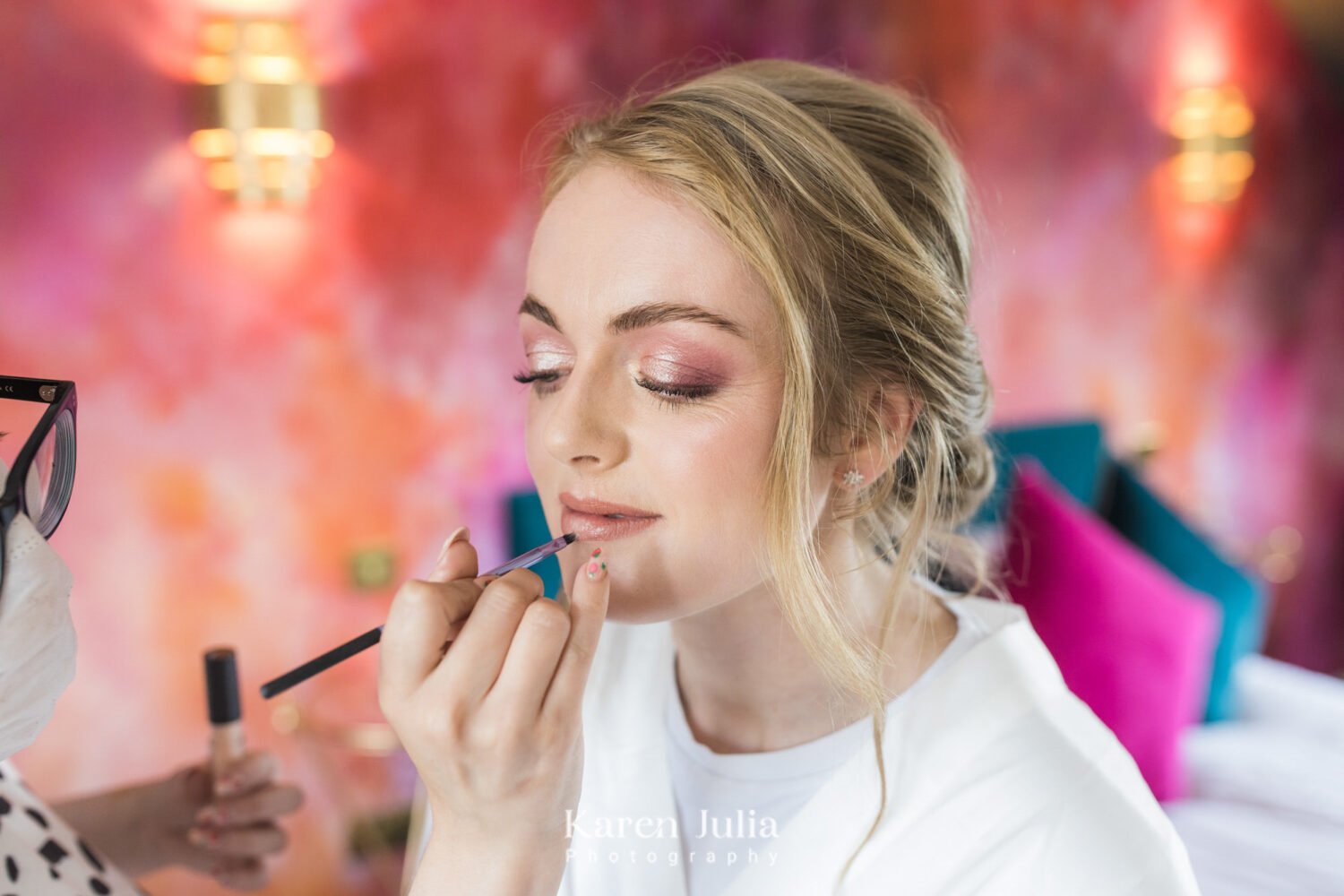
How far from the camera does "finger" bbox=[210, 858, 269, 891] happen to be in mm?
1043

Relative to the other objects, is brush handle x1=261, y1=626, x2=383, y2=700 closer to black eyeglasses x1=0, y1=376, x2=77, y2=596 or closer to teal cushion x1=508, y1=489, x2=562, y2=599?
black eyeglasses x1=0, y1=376, x2=77, y2=596

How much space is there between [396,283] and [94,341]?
1.87 feet

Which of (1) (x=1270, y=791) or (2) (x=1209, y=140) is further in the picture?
(2) (x=1209, y=140)

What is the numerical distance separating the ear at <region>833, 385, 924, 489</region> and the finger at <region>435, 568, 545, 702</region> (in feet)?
1.28

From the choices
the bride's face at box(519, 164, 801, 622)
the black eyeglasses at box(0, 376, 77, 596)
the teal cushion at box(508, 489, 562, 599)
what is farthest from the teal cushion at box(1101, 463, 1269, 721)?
the black eyeglasses at box(0, 376, 77, 596)

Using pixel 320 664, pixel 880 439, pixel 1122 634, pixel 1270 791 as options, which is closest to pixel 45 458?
pixel 320 664

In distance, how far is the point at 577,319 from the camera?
0.89 meters

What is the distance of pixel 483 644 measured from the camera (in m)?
0.73

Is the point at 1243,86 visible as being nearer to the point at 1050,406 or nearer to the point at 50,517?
the point at 1050,406

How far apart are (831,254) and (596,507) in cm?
32

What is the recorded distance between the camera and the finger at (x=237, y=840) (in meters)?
1.05

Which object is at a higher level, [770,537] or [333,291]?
[333,291]

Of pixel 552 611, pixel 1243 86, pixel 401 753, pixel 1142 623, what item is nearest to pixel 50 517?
pixel 552 611

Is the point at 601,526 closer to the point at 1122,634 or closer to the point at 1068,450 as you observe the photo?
the point at 1122,634
